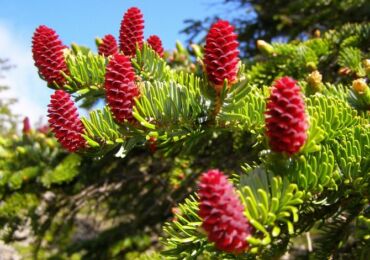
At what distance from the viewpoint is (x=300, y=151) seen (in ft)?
3.76

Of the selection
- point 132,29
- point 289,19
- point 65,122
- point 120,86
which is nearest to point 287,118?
point 120,86

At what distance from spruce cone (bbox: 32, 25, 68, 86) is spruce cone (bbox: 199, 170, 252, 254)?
0.91 metres

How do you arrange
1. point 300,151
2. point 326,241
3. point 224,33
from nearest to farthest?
point 300,151 → point 224,33 → point 326,241

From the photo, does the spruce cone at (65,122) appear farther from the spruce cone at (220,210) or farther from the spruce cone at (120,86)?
the spruce cone at (220,210)

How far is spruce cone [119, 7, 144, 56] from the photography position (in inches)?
67.7

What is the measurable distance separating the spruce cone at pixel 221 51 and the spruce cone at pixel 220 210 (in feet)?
1.44

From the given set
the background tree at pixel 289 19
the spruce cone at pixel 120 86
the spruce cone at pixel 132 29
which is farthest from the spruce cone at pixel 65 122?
the background tree at pixel 289 19

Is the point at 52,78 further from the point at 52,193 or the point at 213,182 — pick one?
the point at 52,193

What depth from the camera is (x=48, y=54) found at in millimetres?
1632

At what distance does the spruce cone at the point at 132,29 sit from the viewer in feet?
5.64

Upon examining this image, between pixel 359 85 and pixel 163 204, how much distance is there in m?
2.85

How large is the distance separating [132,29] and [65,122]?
48 centimetres

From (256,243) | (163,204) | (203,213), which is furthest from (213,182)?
(163,204)

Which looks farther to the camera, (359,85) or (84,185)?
(84,185)
